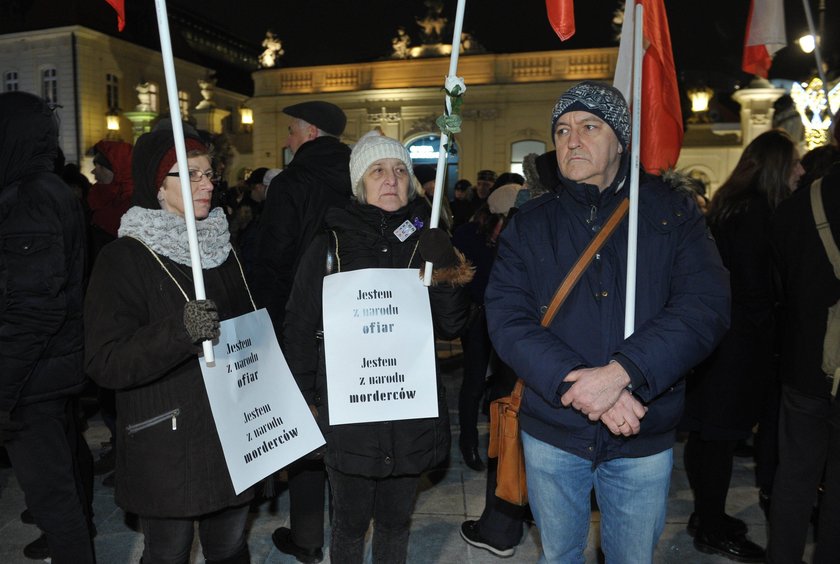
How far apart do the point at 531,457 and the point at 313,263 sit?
3.71 feet

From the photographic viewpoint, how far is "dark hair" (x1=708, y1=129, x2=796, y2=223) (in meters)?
3.54

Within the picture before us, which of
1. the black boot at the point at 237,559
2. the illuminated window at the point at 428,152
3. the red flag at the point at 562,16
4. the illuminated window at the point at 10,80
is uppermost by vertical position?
the illuminated window at the point at 10,80

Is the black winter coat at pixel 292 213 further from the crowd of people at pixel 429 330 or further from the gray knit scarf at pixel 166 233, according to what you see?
the gray knit scarf at pixel 166 233

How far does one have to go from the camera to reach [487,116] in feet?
105

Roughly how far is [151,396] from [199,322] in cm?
42

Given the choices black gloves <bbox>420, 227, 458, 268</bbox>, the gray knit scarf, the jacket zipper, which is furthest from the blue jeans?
the gray knit scarf

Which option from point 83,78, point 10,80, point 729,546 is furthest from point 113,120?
point 729,546

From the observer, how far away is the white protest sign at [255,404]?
2311mm

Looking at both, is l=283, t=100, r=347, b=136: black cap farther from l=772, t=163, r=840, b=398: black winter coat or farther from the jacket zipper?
l=772, t=163, r=840, b=398: black winter coat

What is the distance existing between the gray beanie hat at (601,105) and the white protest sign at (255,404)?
1369 millimetres

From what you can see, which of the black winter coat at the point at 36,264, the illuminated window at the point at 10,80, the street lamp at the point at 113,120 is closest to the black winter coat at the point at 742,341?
the black winter coat at the point at 36,264

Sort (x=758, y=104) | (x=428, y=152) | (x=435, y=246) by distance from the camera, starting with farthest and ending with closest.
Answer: (x=428, y=152), (x=758, y=104), (x=435, y=246)

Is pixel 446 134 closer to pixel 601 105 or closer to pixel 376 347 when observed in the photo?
pixel 601 105

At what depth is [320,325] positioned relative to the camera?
8.98ft
